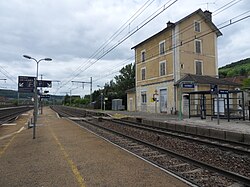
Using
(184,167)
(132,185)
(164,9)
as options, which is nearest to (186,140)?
(184,167)

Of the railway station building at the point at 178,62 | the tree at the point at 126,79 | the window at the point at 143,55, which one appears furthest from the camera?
the tree at the point at 126,79

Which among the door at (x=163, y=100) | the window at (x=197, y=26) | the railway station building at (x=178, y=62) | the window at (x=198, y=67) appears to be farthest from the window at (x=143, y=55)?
the window at (x=198, y=67)

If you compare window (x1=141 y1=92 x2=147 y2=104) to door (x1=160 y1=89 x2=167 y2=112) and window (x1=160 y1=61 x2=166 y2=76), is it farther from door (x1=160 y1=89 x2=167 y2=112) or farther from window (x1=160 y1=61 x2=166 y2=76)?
window (x1=160 y1=61 x2=166 y2=76)

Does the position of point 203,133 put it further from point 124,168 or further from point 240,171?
point 124,168

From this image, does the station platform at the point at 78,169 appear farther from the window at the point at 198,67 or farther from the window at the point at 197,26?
the window at the point at 197,26

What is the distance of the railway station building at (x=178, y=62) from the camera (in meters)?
34.1

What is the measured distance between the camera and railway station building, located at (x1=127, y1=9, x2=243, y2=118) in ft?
112

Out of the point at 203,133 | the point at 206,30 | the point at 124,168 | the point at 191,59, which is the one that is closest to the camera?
the point at 124,168

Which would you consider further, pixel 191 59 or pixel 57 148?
pixel 191 59

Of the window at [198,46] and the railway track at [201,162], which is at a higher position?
the window at [198,46]

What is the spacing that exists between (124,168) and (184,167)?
6.11 feet

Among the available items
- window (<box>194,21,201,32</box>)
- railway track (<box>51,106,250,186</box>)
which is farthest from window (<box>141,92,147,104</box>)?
railway track (<box>51,106,250,186</box>)

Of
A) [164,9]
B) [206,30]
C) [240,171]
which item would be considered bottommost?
[240,171]

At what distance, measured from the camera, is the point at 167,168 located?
7.61 m
